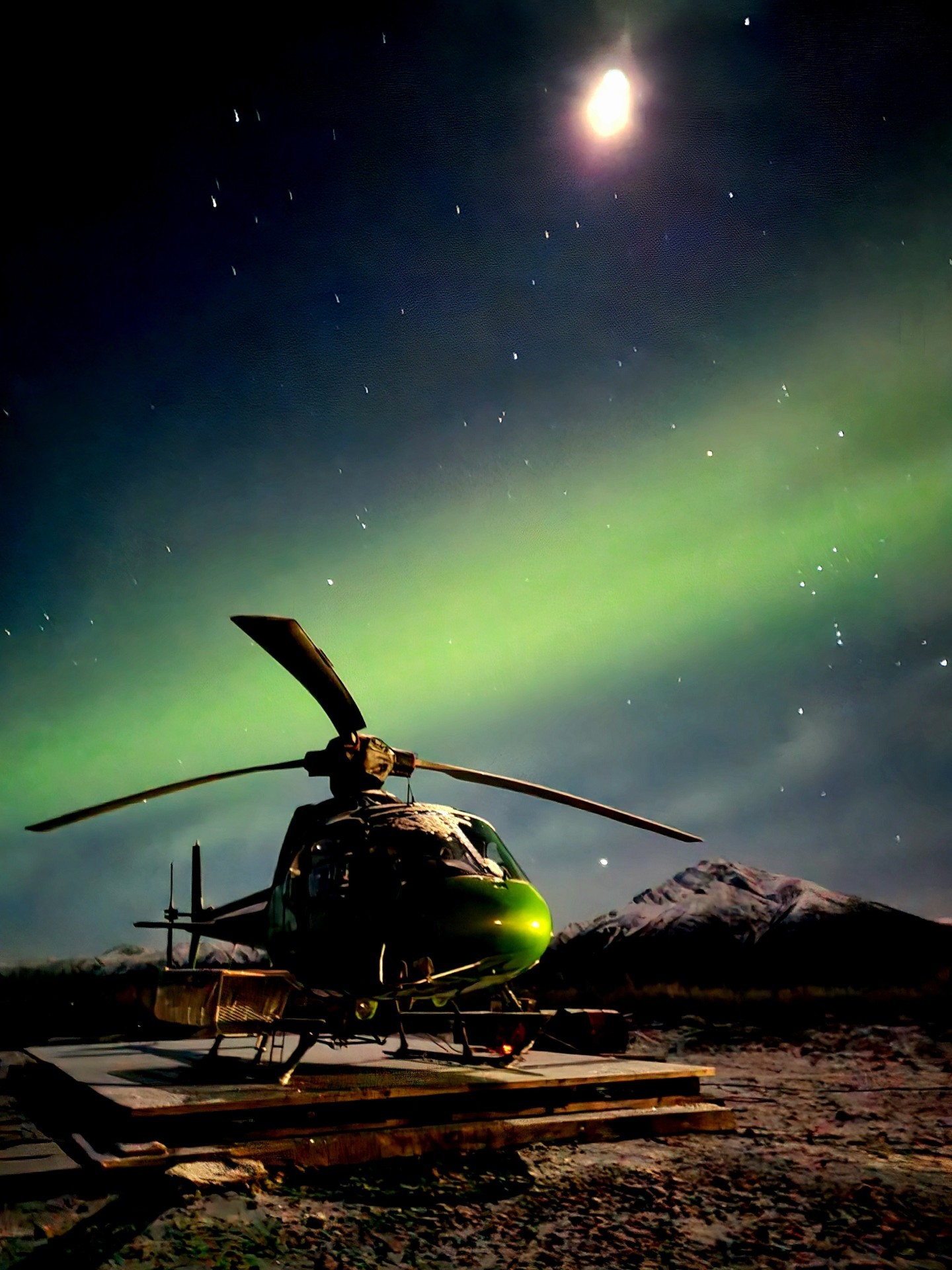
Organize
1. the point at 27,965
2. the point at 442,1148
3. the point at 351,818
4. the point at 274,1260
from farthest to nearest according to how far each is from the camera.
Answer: the point at 27,965 → the point at 351,818 → the point at 442,1148 → the point at 274,1260

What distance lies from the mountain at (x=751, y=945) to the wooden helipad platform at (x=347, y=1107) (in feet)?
54.1

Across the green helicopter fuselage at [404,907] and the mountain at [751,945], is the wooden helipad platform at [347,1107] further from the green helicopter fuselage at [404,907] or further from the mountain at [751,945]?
the mountain at [751,945]

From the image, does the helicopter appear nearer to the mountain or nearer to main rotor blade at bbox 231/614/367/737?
main rotor blade at bbox 231/614/367/737

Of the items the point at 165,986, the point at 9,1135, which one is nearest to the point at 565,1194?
the point at 165,986

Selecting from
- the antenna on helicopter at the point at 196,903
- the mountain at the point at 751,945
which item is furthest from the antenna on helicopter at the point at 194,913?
the mountain at the point at 751,945

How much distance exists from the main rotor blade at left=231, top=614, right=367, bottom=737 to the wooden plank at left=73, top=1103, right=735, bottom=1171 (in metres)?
4.58

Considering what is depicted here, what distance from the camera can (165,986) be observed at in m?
9.20

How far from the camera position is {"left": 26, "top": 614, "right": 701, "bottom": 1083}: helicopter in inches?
316

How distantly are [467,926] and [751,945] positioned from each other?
2442 cm

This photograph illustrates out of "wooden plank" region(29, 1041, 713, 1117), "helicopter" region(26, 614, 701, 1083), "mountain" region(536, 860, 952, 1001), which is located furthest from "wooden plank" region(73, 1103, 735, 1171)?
"mountain" region(536, 860, 952, 1001)

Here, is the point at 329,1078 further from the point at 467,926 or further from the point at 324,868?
the point at 467,926

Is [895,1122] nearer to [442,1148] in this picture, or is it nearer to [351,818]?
[442,1148]

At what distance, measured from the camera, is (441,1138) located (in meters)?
7.65

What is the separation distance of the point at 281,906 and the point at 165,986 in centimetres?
158
